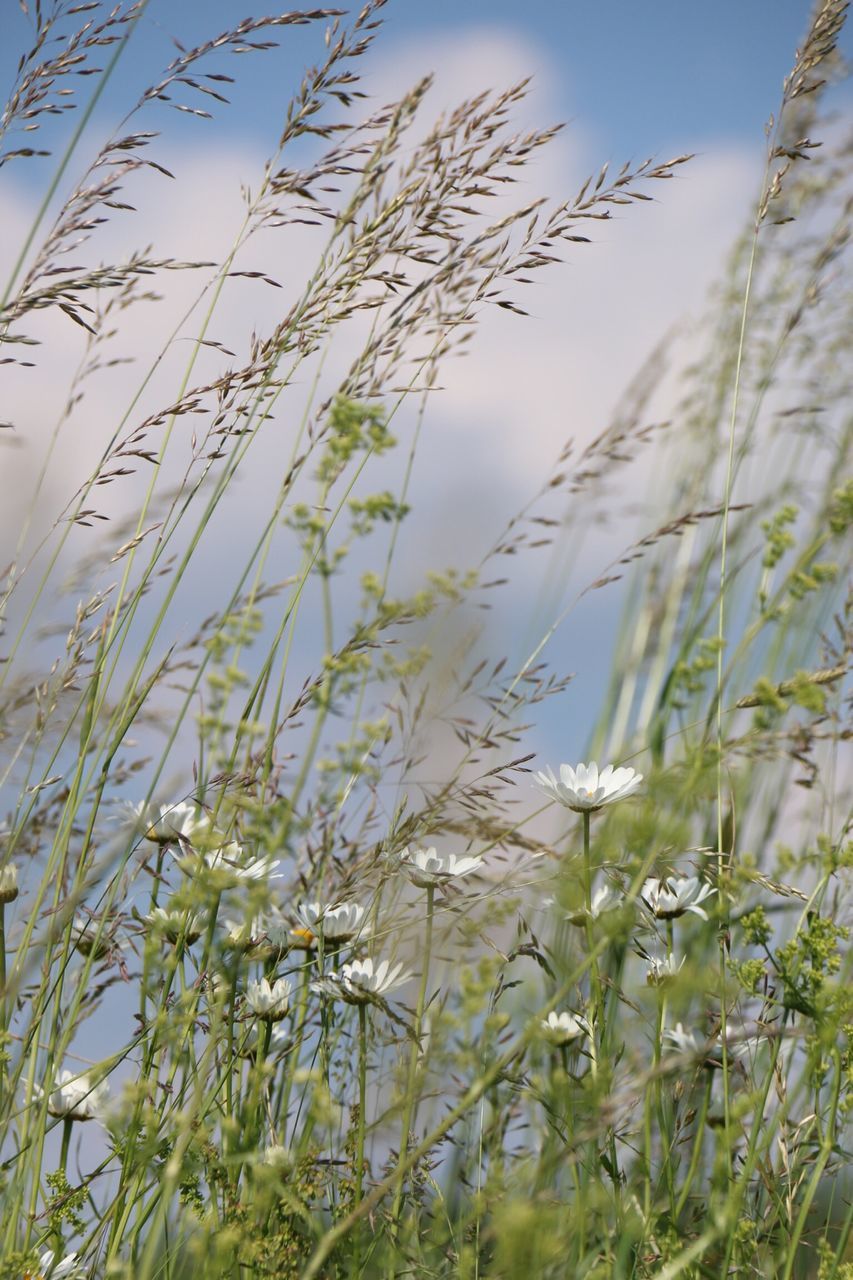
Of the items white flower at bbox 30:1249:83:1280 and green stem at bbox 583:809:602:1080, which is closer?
green stem at bbox 583:809:602:1080

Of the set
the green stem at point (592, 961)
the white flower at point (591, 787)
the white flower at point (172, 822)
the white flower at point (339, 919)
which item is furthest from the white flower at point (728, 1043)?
the white flower at point (172, 822)

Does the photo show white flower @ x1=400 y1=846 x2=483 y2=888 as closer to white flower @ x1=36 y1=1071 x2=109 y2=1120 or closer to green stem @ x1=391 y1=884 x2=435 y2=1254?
green stem @ x1=391 y1=884 x2=435 y2=1254

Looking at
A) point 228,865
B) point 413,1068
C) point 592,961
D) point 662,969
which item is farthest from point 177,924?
point 662,969

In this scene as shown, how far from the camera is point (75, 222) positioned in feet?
5.81

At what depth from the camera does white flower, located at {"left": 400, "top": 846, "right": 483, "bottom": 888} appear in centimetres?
142

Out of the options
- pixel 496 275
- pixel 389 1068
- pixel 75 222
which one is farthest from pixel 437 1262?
pixel 75 222

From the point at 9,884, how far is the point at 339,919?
44cm

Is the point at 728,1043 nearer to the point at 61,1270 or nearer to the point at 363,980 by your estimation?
the point at 363,980

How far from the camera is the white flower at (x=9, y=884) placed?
1494 mm

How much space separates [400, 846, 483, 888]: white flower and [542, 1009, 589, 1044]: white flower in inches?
→ 8.2

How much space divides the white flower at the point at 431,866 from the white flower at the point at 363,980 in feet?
0.36

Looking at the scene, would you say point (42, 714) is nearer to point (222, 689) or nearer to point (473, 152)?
point (222, 689)

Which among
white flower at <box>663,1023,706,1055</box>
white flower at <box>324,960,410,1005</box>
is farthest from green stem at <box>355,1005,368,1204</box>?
white flower at <box>663,1023,706,1055</box>

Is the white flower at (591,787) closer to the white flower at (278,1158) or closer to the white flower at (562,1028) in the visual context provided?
the white flower at (562,1028)
